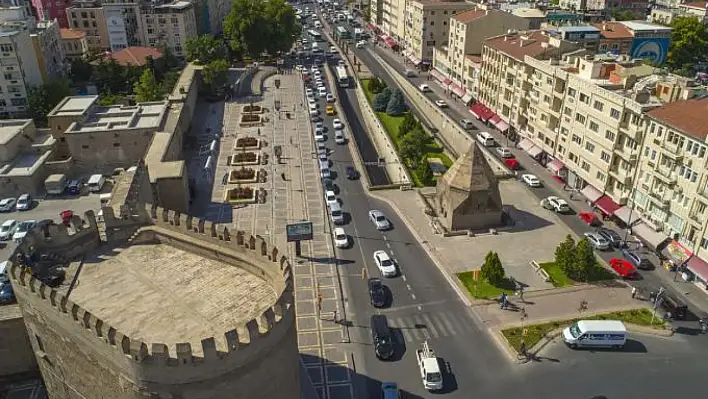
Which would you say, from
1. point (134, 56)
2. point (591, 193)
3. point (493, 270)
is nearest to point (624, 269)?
point (493, 270)

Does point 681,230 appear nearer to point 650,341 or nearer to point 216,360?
point 650,341

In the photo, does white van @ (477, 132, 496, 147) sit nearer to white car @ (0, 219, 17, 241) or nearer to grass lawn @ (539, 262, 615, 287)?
grass lawn @ (539, 262, 615, 287)

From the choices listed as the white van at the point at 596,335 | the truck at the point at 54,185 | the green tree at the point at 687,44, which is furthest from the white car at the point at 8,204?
the green tree at the point at 687,44

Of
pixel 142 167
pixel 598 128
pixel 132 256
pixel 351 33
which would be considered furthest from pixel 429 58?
pixel 132 256

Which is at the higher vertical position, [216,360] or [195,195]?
[216,360]

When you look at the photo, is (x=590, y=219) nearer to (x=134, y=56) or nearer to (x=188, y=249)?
(x=188, y=249)

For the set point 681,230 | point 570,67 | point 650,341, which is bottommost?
point 650,341

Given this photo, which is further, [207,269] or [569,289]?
[569,289]
